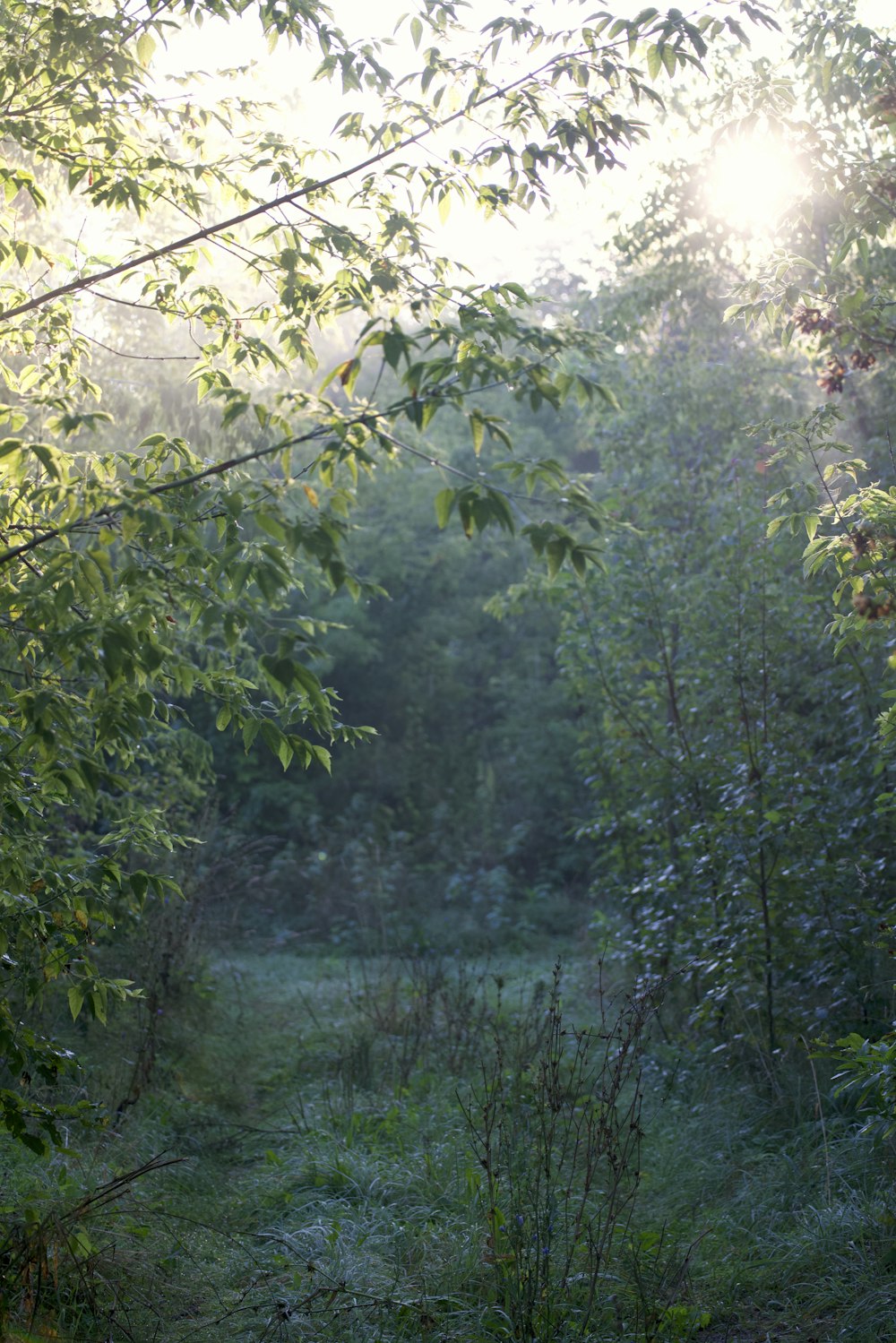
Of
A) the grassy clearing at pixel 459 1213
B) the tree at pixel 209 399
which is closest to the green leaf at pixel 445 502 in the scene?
the tree at pixel 209 399

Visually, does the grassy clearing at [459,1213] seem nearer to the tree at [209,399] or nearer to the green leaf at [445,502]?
the tree at [209,399]

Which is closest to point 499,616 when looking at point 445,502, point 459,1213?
point 459,1213

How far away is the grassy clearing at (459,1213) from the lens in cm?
321

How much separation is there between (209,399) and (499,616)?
6377 mm

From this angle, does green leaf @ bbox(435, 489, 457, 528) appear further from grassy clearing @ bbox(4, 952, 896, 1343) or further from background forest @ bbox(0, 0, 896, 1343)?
grassy clearing @ bbox(4, 952, 896, 1343)

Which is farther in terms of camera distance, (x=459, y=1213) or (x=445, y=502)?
(x=459, y=1213)

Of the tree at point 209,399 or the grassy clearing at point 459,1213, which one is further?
the grassy clearing at point 459,1213

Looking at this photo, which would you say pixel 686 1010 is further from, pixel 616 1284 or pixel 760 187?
pixel 760 187

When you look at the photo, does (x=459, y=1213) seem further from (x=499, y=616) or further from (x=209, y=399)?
(x=499, y=616)

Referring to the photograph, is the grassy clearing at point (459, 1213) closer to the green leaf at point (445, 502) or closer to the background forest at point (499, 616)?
the background forest at point (499, 616)

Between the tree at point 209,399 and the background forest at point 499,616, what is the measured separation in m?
0.02

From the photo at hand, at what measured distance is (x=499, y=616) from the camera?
960 centimetres

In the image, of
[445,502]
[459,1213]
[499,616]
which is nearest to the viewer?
[445,502]

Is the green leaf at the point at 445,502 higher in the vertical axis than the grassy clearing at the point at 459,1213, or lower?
higher
